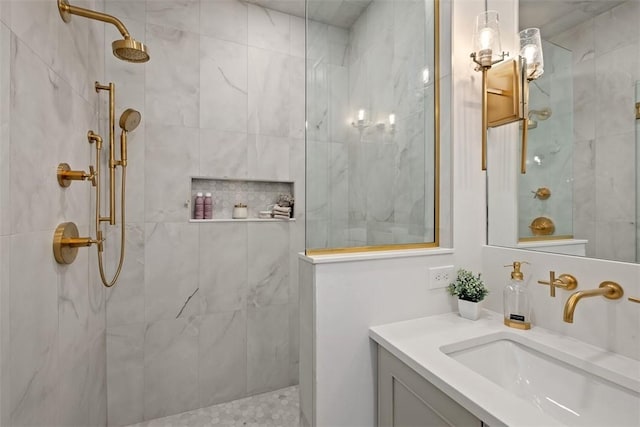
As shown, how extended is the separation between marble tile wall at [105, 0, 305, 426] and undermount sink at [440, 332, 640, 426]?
55.1 inches

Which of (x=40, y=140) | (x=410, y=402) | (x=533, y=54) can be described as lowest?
(x=410, y=402)

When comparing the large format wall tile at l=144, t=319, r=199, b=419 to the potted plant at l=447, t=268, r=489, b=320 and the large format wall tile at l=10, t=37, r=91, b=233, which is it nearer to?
the large format wall tile at l=10, t=37, r=91, b=233

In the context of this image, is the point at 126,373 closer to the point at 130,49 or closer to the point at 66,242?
the point at 66,242

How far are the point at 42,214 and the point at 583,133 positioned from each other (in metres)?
1.90

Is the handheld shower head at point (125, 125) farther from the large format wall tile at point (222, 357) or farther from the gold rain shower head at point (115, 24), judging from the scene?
the large format wall tile at point (222, 357)

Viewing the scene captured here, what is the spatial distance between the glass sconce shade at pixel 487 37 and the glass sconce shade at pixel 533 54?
0.10m

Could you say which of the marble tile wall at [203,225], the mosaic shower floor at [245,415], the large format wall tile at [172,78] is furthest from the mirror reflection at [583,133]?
the large format wall tile at [172,78]

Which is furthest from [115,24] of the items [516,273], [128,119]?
[516,273]

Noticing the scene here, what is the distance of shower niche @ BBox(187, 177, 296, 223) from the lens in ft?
6.87

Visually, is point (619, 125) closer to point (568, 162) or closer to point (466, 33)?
point (568, 162)

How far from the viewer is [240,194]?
220 centimetres

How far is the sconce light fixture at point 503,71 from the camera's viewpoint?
1.21 m

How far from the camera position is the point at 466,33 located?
4.47 ft

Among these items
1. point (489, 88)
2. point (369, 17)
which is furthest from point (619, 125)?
point (369, 17)
